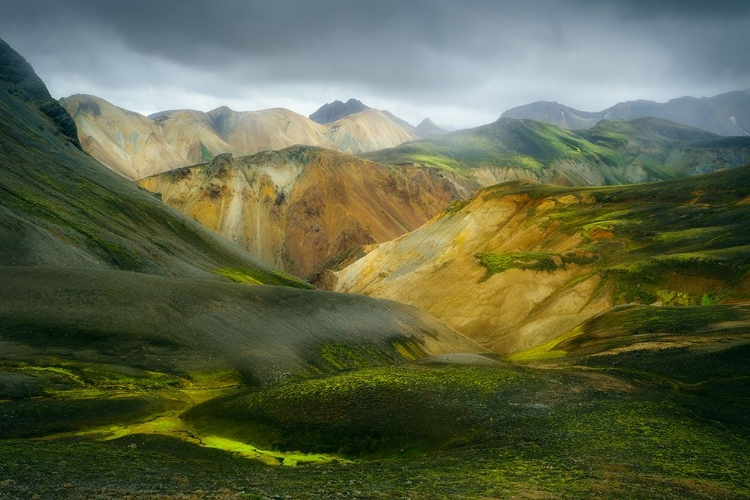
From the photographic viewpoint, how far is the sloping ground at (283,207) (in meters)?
174

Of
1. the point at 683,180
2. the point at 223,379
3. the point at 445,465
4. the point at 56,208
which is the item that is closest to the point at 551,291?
the point at 683,180

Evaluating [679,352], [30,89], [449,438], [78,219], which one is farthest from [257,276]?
[30,89]

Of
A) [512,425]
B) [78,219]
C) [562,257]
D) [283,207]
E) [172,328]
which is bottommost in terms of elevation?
[172,328]

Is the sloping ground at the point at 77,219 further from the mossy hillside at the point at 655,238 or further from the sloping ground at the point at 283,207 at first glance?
the sloping ground at the point at 283,207

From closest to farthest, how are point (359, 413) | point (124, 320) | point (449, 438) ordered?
point (449, 438)
point (359, 413)
point (124, 320)

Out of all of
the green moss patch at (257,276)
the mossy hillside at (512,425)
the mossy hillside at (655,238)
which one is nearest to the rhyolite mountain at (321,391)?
the mossy hillside at (512,425)

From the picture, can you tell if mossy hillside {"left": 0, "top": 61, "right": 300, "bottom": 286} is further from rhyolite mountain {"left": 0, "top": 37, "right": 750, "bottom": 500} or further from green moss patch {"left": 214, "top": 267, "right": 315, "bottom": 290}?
green moss patch {"left": 214, "top": 267, "right": 315, "bottom": 290}

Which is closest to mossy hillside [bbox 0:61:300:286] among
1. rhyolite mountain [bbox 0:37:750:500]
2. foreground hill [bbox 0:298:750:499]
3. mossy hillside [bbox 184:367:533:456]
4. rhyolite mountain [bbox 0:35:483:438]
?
rhyolite mountain [bbox 0:35:483:438]

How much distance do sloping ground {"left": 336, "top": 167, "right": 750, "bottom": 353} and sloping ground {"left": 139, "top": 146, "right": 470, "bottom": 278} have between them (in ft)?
156

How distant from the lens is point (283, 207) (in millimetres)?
187000

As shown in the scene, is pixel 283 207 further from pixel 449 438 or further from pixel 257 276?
pixel 449 438

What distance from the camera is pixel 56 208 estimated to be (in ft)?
242

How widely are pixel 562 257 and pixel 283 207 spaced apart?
116 m

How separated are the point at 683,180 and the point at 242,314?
9631 centimetres
